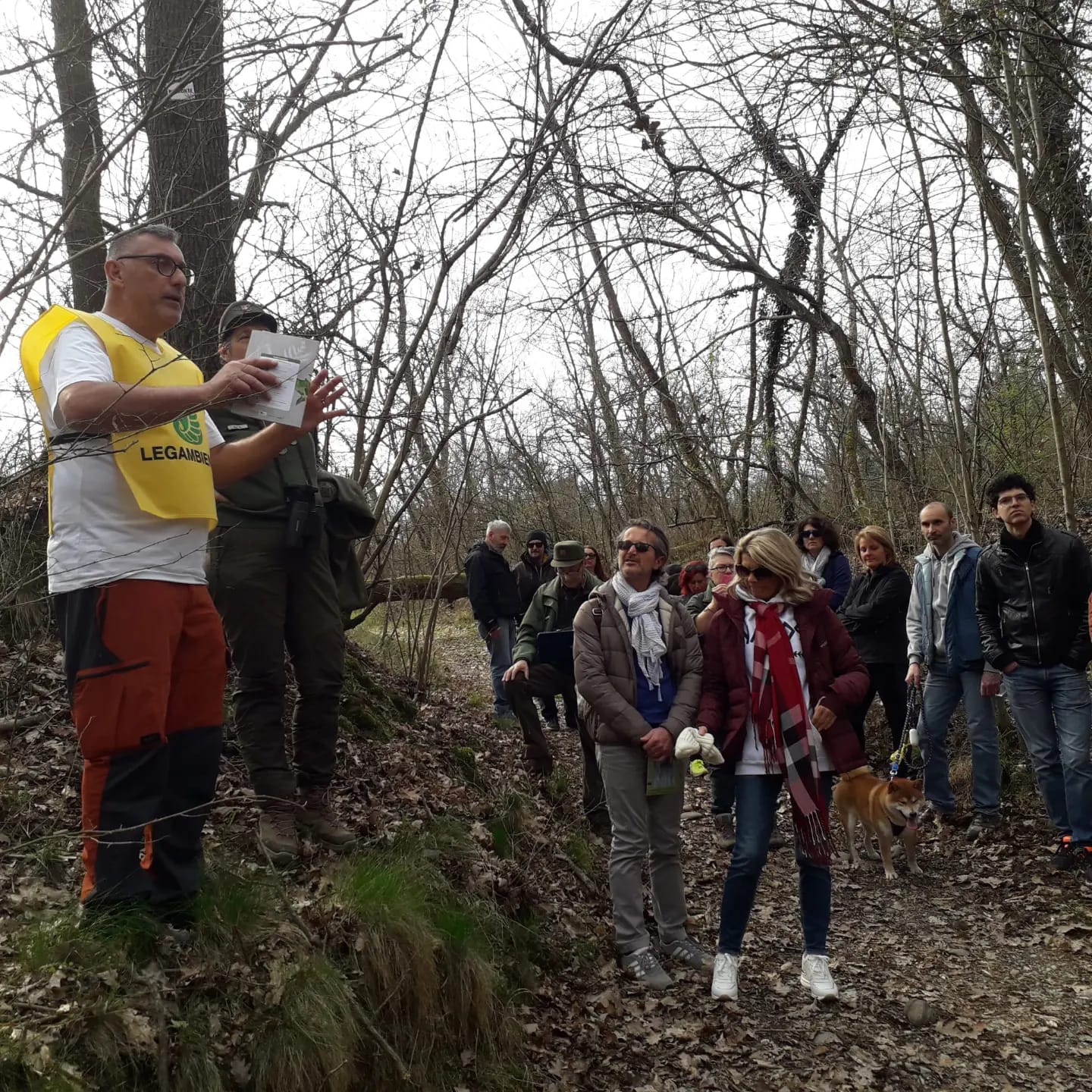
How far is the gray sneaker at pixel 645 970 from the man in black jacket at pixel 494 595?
5.72 metres

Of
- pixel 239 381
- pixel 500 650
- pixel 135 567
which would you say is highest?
pixel 239 381

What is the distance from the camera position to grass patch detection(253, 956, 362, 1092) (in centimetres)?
275

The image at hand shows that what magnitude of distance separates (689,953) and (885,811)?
2.03 m

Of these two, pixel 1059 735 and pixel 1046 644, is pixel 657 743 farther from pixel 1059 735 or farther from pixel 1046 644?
pixel 1059 735

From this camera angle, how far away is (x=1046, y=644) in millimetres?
5477

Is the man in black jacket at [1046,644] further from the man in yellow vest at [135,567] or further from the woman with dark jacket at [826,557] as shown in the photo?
the man in yellow vest at [135,567]

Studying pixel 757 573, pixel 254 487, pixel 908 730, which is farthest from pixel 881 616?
pixel 254 487

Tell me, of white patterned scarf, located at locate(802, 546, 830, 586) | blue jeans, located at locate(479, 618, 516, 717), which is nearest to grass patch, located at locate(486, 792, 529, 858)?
white patterned scarf, located at locate(802, 546, 830, 586)

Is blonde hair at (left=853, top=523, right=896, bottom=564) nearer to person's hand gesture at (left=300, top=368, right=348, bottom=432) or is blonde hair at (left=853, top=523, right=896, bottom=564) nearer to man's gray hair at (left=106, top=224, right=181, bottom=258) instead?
person's hand gesture at (left=300, top=368, right=348, bottom=432)

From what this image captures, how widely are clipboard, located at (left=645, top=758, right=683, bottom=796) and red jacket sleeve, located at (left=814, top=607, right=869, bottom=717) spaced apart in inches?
29.2

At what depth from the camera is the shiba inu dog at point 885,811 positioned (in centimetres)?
573

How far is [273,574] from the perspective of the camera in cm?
386

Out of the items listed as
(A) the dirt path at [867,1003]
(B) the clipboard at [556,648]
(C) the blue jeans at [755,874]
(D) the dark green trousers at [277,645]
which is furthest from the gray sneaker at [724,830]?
(D) the dark green trousers at [277,645]

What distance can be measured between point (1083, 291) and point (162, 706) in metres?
7.92
